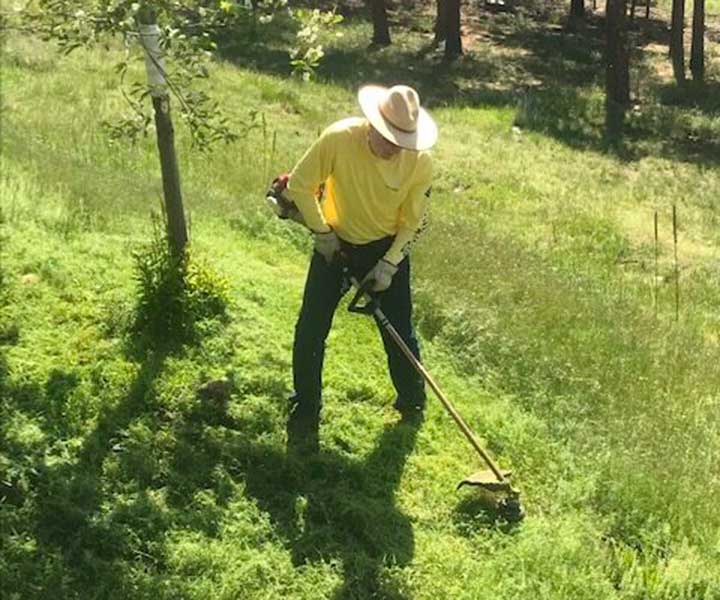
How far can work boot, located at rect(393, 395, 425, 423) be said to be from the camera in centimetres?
550

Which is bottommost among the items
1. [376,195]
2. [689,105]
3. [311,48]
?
[689,105]

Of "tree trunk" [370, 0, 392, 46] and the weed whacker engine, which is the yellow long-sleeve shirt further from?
"tree trunk" [370, 0, 392, 46]

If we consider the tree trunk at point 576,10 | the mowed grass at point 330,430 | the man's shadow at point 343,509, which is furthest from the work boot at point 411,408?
the tree trunk at point 576,10

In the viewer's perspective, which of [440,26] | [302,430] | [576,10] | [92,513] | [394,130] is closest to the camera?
[92,513]

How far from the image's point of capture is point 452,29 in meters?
23.9

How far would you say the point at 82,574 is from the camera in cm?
401

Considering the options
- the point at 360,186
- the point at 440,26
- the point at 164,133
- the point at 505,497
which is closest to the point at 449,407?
the point at 505,497

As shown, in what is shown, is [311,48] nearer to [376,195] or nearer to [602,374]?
[376,195]

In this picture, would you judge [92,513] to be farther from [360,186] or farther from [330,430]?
[360,186]

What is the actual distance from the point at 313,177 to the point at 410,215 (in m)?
0.58

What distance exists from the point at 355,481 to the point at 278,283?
7.72ft

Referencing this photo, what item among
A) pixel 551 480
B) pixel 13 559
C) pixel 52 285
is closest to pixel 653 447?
pixel 551 480

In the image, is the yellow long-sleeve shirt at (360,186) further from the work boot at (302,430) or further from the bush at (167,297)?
the bush at (167,297)

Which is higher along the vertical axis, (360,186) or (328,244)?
(360,186)
